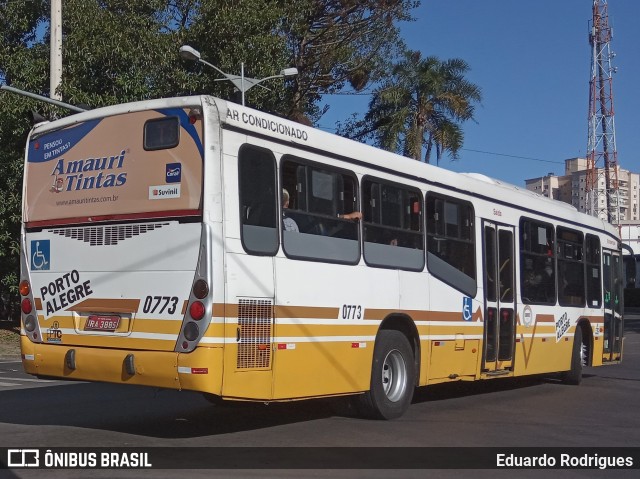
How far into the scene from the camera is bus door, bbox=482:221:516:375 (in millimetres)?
12523

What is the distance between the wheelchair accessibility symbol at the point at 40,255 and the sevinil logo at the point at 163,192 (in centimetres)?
152

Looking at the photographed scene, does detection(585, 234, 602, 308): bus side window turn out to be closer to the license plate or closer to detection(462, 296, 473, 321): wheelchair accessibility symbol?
detection(462, 296, 473, 321): wheelchair accessibility symbol

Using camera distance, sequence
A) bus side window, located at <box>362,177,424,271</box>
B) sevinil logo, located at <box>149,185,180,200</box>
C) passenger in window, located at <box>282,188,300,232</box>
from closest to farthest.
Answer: sevinil logo, located at <box>149,185,180,200</box>, passenger in window, located at <box>282,188,300,232</box>, bus side window, located at <box>362,177,424,271</box>

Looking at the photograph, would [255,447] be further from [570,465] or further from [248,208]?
[570,465]

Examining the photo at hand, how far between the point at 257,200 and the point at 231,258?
2.29ft

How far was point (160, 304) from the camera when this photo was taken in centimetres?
826

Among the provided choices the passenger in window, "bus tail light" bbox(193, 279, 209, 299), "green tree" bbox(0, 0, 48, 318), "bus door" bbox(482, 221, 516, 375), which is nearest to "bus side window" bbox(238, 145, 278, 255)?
the passenger in window

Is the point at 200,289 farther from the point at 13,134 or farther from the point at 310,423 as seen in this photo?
the point at 13,134

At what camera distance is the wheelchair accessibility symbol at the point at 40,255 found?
924cm

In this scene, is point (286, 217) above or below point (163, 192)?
below

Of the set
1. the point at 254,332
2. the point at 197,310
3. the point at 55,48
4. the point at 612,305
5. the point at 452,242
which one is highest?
the point at 55,48

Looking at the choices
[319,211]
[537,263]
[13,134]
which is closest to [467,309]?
[537,263]

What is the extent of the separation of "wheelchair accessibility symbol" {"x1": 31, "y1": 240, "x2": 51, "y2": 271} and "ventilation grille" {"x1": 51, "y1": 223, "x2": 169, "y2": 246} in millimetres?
235

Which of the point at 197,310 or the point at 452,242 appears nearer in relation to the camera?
the point at 197,310
